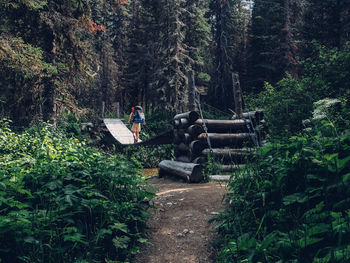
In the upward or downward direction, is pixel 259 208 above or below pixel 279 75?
below

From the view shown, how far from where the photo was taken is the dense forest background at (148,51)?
37.0 ft

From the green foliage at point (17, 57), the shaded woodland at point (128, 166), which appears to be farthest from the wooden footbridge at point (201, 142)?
the green foliage at point (17, 57)

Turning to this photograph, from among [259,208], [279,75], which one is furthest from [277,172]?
[279,75]

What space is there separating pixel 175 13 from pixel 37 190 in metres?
20.2

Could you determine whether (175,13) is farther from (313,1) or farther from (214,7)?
(313,1)

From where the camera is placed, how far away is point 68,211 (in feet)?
12.0

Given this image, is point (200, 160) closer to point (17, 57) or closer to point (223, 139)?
point (223, 139)

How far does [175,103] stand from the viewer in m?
21.5

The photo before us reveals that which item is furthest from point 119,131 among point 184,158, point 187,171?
point 187,171

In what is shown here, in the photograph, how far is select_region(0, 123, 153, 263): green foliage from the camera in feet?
10.1

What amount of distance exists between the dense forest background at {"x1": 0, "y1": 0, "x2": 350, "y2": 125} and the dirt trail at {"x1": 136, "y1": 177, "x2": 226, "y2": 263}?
15.1ft

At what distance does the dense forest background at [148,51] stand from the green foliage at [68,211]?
5.88 metres

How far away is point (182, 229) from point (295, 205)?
179 centimetres

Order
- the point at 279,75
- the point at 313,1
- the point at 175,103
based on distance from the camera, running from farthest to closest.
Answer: the point at 279,75, the point at 175,103, the point at 313,1
